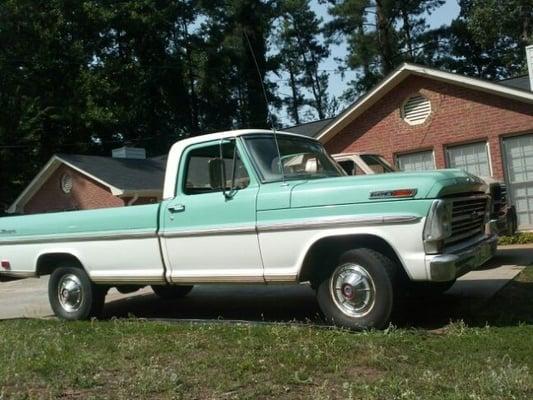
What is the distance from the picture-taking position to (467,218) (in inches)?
245

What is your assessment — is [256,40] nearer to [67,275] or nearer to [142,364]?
[67,275]

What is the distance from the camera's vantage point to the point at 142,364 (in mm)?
5406

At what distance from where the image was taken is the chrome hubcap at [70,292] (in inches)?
322

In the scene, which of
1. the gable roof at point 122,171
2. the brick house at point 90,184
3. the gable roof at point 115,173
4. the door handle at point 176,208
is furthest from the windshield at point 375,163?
the gable roof at point 122,171

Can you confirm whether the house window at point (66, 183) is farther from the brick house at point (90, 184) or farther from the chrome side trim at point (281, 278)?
the chrome side trim at point (281, 278)

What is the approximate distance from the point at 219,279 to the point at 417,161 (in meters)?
10.5

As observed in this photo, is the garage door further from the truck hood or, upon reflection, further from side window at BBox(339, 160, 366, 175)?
the truck hood

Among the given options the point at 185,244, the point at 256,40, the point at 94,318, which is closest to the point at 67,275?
the point at 94,318

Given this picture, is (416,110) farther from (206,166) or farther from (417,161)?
(206,166)

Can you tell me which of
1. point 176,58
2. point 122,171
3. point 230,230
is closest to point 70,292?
point 230,230

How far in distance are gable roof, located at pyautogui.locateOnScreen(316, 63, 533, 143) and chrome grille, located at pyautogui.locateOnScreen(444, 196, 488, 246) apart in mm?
8545

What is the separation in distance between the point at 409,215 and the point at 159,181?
76.6 feet

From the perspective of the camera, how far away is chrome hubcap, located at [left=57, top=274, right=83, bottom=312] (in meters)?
8.18

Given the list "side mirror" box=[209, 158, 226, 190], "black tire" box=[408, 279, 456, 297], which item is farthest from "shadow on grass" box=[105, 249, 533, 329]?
"side mirror" box=[209, 158, 226, 190]
